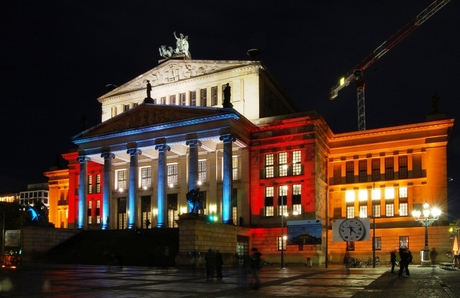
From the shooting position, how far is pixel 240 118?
5856 centimetres

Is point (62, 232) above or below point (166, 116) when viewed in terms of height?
below

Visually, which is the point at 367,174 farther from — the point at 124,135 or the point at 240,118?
the point at 124,135

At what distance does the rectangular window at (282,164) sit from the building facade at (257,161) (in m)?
0.12

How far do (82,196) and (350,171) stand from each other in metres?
34.9

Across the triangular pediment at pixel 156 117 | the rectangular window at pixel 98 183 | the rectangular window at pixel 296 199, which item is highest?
the triangular pediment at pixel 156 117

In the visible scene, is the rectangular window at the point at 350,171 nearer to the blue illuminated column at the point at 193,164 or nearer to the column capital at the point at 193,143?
the blue illuminated column at the point at 193,164

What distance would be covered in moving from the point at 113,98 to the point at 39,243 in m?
25.2

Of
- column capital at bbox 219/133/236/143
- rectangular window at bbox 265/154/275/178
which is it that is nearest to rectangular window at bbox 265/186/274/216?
rectangular window at bbox 265/154/275/178

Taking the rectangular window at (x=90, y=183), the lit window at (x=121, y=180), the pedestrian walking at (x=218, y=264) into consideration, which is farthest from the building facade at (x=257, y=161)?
the pedestrian walking at (x=218, y=264)

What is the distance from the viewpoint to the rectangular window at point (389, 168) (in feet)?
208

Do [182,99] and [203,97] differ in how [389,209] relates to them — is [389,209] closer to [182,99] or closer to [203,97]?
[203,97]

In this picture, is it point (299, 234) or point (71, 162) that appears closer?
point (299, 234)

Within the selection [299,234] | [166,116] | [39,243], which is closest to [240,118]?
[166,116]

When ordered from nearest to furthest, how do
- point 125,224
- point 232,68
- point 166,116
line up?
point 166,116 → point 232,68 → point 125,224
